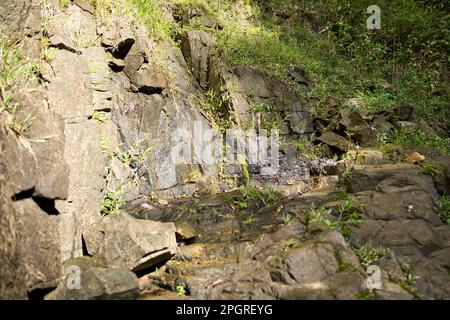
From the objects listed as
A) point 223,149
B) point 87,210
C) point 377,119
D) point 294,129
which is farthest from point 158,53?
point 377,119

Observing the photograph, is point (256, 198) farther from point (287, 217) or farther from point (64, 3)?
point (64, 3)

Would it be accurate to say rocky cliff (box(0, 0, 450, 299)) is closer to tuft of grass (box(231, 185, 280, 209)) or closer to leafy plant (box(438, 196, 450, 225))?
tuft of grass (box(231, 185, 280, 209))

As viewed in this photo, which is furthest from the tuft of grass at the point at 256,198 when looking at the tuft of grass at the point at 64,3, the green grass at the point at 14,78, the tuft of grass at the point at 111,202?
the tuft of grass at the point at 64,3

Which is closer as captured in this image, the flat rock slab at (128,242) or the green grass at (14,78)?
the green grass at (14,78)

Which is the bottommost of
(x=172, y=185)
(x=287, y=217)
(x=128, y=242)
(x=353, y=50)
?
(x=128, y=242)

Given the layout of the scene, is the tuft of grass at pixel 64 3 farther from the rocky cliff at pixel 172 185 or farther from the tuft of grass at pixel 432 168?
the tuft of grass at pixel 432 168

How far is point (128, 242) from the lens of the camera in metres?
4.41

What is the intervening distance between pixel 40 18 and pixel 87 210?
2.99 metres

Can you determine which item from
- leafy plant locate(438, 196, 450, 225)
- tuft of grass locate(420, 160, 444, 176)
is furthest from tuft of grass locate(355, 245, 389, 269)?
tuft of grass locate(420, 160, 444, 176)

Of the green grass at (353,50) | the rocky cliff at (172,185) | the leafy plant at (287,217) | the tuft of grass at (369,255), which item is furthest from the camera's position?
the green grass at (353,50)

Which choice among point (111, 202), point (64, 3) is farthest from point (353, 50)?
point (111, 202)

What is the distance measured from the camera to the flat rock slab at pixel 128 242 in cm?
438

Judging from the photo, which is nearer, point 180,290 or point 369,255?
point 180,290

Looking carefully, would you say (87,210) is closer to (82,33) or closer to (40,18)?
(40,18)
